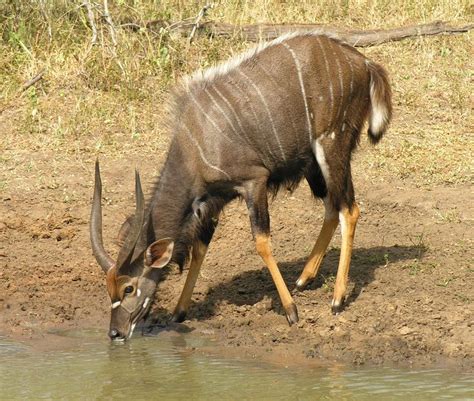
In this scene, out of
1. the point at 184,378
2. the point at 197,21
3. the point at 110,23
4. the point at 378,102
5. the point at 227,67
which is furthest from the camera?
the point at 197,21

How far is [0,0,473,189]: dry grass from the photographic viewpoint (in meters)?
8.60

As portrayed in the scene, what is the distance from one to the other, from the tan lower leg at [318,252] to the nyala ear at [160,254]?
3.09 ft

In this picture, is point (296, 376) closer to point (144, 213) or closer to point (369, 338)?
point (369, 338)

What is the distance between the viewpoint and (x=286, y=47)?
21.6 ft

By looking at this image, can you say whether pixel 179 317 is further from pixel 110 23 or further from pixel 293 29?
pixel 293 29

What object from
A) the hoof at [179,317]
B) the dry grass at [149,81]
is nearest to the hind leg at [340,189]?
the hoof at [179,317]

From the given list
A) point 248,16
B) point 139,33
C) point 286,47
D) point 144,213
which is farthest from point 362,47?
point 144,213

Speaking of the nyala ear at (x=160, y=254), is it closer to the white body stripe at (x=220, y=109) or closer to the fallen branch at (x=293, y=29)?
the white body stripe at (x=220, y=109)

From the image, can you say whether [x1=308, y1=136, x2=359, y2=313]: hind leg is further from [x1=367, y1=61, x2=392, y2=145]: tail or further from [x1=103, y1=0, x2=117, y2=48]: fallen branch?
[x1=103, y1=0, x2=117, y2=48]: fallen branch

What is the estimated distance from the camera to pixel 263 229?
6.30 m

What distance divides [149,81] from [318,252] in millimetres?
3251

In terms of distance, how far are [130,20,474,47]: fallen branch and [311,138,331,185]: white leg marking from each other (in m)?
3.69

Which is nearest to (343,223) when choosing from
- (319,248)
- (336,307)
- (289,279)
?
(319,248)

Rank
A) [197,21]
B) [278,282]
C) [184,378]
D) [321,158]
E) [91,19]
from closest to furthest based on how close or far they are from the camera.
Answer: [184,378] → [278,282] → [321,158] → [91,19] → [197,21]
